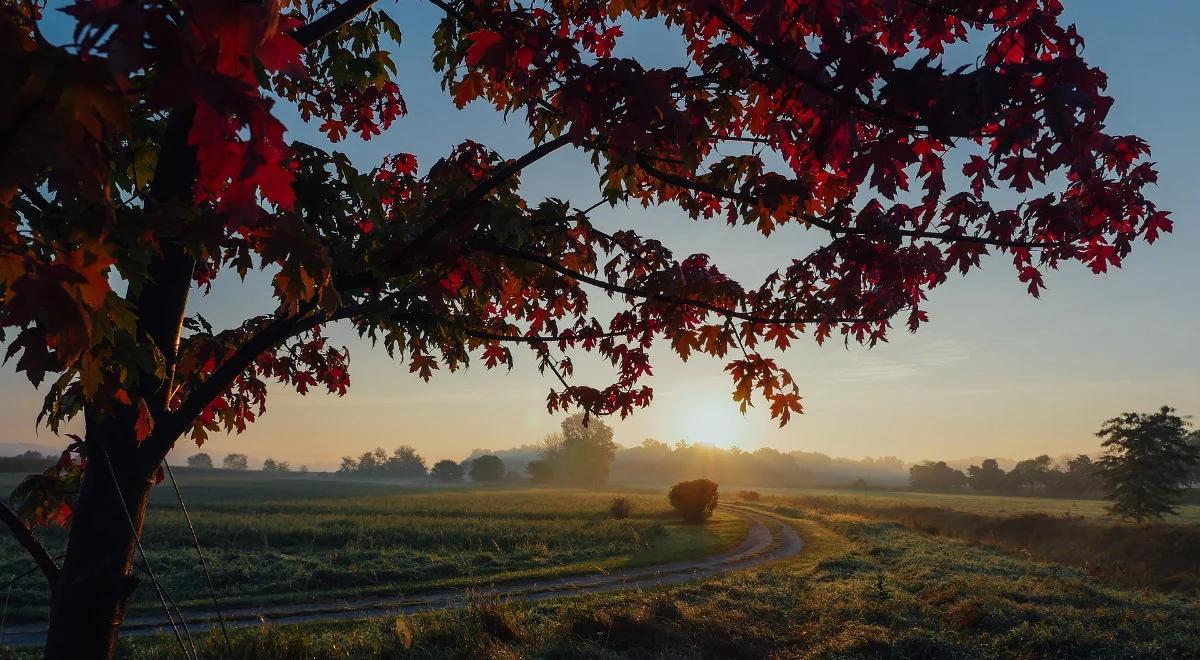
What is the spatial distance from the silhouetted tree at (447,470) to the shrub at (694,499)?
10987 cm

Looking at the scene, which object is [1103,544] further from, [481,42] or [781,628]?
[481,42]

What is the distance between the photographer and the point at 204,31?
154cm

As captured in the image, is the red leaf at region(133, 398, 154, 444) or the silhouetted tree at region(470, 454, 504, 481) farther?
the silhouetted tree at region(470, 454, 504, 481)

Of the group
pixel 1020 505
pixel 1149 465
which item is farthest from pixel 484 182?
pixel 1020 505

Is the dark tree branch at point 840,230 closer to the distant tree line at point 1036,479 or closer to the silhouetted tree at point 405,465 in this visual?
the distant tree line at point 1036,479

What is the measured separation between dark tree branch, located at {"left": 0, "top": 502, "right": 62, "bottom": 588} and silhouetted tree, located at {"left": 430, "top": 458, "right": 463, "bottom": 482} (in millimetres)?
139210

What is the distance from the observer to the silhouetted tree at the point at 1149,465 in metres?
41.5

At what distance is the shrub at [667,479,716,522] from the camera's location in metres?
34.6

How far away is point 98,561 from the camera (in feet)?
13.1

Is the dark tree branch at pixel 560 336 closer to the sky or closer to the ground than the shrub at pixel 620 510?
closer to the sky

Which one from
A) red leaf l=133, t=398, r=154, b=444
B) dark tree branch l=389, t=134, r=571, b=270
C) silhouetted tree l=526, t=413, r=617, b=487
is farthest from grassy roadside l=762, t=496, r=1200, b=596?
silhouetted tree l=526, t=413, r=617, b=487

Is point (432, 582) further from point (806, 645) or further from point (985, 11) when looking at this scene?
point (985, 11)

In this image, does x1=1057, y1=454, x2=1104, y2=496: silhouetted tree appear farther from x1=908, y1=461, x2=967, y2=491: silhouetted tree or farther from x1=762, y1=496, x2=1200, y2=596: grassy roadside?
x1=762, y1=496, x2=1200, y2=596: grassy roadside

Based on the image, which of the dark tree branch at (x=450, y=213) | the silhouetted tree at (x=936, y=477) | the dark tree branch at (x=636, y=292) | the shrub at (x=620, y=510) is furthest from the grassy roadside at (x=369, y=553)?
the silhouetted tree at (x=936, y=477)
